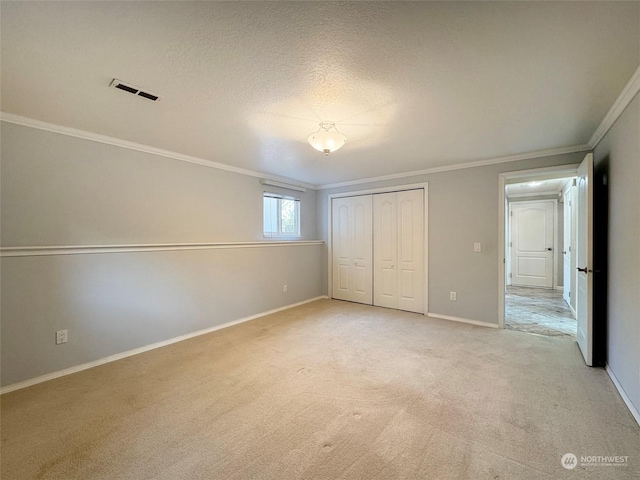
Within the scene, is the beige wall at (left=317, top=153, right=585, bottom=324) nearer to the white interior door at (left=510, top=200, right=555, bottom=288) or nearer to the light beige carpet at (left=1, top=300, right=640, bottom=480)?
the light beige carpet at (left=1, top=300, right=640, bottom=480)

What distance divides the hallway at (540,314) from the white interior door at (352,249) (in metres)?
2.25

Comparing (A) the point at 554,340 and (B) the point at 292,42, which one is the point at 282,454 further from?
(A) the point at 554,340

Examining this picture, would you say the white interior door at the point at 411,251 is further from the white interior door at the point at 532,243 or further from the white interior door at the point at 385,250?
the white interior door at the point at 532,243

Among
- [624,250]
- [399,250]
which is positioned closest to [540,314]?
[399,250]

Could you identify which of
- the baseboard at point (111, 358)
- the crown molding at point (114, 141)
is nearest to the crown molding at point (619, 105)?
the crown molding at point (114, 141)

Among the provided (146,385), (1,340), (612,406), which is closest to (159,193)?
(1,340)

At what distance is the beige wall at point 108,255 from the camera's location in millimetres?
2338

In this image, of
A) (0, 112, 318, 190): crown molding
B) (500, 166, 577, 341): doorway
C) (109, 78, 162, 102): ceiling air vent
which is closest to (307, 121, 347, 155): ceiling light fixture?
(109, 78, 162, 102): ceiling air vent

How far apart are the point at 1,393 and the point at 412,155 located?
4607 millimetres

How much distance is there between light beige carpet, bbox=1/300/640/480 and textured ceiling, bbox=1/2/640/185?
7.42ft

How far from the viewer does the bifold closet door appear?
14.5 feet

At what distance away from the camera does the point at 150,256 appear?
3.09 metres

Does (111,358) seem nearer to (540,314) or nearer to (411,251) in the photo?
(411,251)

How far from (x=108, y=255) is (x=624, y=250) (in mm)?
4538
